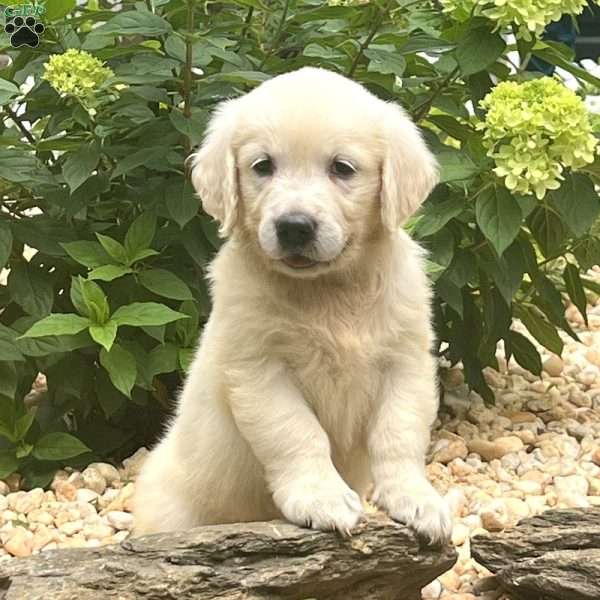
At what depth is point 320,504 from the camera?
243cm

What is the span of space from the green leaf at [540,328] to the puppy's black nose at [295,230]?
6.78 feet

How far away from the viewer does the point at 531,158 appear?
3.27 meters

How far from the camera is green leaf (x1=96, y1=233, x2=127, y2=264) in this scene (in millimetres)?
3526

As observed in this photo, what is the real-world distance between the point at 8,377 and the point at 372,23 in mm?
1664

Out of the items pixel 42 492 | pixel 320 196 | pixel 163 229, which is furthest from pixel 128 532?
pixel 320 196

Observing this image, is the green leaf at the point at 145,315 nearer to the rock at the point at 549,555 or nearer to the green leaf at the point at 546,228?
the rock at the point at 549,555

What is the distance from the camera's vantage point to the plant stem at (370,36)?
354cm

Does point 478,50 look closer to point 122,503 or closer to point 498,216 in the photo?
point 498,216

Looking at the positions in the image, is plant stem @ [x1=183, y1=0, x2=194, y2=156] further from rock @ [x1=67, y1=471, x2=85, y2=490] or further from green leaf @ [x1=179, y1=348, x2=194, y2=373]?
rock @ [x1=67, y1=471, x2=85, y2=490]

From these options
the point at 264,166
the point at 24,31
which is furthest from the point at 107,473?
the point at 264,166

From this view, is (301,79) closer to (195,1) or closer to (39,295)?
(195,1)

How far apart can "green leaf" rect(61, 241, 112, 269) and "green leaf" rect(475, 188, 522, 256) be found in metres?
1.19

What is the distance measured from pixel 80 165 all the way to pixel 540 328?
6.24 ft

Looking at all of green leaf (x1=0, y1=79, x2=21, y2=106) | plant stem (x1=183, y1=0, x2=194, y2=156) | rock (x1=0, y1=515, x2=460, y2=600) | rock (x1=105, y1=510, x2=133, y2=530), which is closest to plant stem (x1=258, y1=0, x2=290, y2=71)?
plant stem (x1=183, y1=0, x2=194, y2=156)
